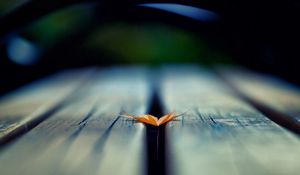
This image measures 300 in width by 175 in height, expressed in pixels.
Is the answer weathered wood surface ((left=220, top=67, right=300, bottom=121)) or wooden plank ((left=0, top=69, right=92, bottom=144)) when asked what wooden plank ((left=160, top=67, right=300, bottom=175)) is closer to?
weathered wood surface ((left=220, top=67, right=300, bottom=121))

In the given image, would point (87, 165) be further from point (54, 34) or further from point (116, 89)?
point (54, 34)

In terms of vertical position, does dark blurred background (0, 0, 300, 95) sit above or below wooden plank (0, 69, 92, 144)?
above

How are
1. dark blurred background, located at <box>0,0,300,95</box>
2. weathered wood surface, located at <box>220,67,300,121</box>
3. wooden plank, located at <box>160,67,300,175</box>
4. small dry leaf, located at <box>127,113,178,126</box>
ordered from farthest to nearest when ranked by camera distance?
1. dark blurred background, located at <box>0,0,300,95</box>
2. weathered wood surface, located at <box>220,67,300,121</box>
3. small dry leaf, located at <box>127,113,178,126</box>
4. wooden plank, located at <box>160,67,300,175</box>

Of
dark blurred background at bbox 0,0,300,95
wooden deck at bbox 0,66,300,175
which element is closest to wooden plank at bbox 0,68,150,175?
wooden deck at bbox 0,66,300,175

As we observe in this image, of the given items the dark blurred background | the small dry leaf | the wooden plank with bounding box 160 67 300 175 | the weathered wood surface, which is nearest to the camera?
the wooden plank with bounding box 160 67 300 175

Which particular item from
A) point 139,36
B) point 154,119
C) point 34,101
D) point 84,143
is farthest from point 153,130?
point 139,36

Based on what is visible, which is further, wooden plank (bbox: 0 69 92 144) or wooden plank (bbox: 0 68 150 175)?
wooden plank (bbox: 0 69 92 144)

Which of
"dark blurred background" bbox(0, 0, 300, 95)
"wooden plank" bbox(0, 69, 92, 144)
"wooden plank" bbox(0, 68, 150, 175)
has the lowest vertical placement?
"wooden plank" bbox(0, 68, 150, 175)
